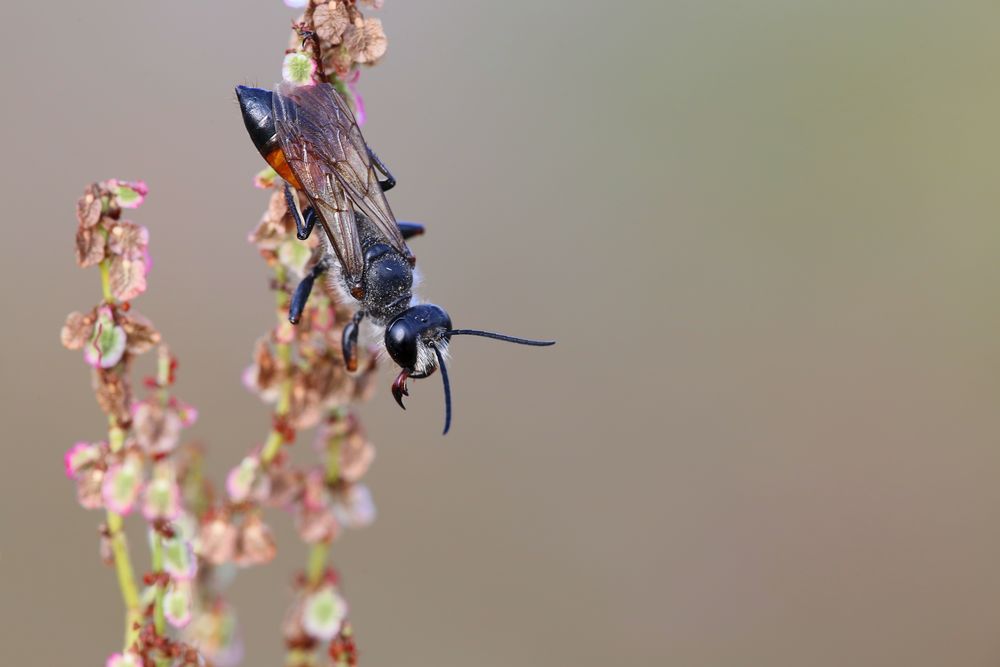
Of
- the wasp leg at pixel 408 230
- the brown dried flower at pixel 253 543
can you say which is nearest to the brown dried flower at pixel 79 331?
the brown dried flower at pixel 253 543

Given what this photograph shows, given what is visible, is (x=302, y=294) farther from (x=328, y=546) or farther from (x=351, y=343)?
(x=328, y=546)

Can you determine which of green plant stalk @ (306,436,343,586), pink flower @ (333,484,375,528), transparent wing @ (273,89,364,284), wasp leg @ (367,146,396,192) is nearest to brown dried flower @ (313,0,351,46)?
transparent wing @ (273,89,364,284)

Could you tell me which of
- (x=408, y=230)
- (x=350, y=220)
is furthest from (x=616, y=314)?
(x=350, y=220)

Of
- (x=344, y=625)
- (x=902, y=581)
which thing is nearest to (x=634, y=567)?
(x=902, y=581)

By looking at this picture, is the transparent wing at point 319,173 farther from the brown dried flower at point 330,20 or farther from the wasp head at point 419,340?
the brown dried flower at point 330,20

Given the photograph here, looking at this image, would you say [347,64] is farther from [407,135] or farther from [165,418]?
[407,135]

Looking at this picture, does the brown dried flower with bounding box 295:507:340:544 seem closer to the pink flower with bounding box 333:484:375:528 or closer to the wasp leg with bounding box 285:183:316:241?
the pink flower with bounding box 333:484:375:528
